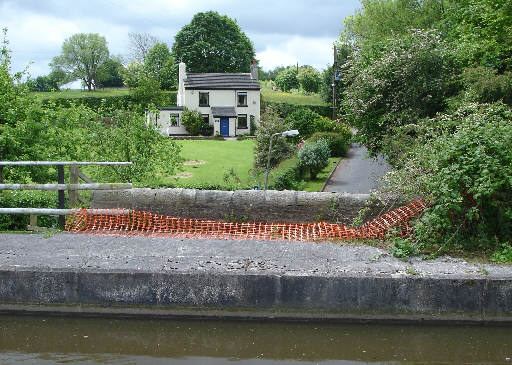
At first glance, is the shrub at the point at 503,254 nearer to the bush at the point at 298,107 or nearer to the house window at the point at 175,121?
the house window at the point at 175,121

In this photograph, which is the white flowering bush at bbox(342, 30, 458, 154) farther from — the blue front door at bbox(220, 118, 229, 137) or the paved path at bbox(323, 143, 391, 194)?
the blue front door at bbox(220, 118, 229, 137)

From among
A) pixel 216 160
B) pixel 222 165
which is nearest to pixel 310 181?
pixel 222 165

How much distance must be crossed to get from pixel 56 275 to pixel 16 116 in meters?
8.50

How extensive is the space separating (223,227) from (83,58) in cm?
9373

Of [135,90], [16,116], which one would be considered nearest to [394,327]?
[16,116]

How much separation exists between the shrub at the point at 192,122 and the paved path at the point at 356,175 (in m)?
19.3

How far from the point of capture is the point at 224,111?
51.6 metres

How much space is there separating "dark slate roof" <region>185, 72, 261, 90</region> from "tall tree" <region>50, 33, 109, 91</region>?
157 ft

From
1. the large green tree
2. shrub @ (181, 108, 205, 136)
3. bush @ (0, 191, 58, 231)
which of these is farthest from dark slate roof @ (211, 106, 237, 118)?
bush @ (0, 191, 58, 231)

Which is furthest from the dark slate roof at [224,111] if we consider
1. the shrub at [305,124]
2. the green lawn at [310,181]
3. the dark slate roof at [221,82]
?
the green lawn at [310,181]

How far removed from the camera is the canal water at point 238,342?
642 centimetres

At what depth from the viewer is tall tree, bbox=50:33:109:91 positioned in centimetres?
9788

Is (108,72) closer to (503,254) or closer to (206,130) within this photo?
(206,130)

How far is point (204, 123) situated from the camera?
51.4m
